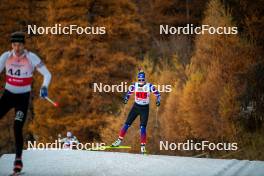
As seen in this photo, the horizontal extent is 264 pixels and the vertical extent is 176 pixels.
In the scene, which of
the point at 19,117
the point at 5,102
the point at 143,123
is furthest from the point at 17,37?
the point at 143,123

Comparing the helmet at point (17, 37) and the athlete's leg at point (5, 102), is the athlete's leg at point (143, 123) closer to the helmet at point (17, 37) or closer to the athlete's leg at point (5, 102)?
the athlete's leg at point (5, 102)

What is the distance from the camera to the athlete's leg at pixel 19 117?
714 cm

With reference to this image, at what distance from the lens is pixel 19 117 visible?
23.4ft

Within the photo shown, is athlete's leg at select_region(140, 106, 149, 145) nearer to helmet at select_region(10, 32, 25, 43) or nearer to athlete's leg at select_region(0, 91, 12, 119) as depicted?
athlete's leg at select_region(0, 91, 12, 119)

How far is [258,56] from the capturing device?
1773cm

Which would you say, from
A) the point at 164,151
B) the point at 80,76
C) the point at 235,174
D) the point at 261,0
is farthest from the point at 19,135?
the point at 80,76

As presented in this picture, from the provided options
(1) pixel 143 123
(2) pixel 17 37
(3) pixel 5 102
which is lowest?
(1) pixel 143 123

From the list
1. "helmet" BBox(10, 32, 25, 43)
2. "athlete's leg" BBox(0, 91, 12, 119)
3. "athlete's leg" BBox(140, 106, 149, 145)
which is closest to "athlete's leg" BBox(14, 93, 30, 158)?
"athlete's leg" BBox(0, 91, 12, 119)

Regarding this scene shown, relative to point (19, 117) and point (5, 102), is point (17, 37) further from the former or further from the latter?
point (19, 117)

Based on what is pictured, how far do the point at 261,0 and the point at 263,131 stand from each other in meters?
5.33

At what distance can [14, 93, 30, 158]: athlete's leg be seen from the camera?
714 centimetres

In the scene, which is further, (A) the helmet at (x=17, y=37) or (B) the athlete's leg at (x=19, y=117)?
(B) the athlete's leg at (x=19, y=117)

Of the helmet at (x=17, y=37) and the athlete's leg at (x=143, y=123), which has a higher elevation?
the helmet at (x=17, y=37)

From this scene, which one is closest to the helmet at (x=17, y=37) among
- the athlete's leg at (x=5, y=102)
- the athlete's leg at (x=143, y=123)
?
the athlete's leg at (x=5, y=102)
